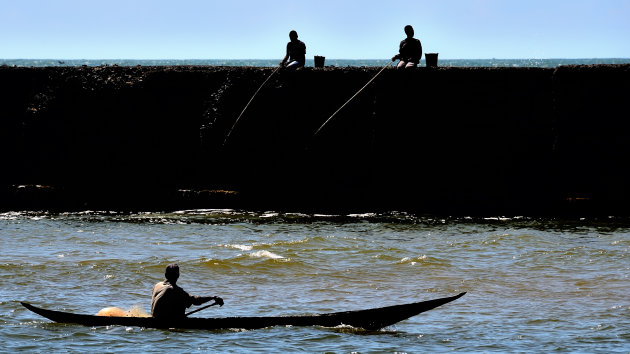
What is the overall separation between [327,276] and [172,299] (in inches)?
220

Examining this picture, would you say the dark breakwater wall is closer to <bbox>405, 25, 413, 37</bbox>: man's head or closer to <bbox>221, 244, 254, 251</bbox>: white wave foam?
<bbox>405, 25, 413, 37</bbox>: man's head

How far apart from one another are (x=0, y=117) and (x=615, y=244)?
17.4m

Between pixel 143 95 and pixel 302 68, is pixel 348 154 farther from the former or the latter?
pixel 143 95

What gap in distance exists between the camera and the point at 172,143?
27938 millimetres

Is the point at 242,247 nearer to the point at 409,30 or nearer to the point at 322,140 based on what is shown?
the point at 322,140

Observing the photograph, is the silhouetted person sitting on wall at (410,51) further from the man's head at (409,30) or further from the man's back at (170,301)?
the man's back at (170,301)

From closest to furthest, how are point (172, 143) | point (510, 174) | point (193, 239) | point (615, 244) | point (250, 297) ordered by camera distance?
point (250, 297) → point (615, 244) → point (193, 239) → point (510, 174) → point (172, 143)

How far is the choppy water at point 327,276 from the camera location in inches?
565

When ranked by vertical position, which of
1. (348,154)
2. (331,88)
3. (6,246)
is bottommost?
(6,246)

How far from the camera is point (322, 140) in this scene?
86.9 feet

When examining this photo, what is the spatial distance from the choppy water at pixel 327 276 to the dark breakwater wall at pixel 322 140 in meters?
0.77

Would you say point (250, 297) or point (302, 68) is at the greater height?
point (302, 68)

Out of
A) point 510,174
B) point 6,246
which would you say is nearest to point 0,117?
point 6,246

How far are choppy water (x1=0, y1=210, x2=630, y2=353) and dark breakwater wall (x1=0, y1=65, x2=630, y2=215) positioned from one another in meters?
0.77
